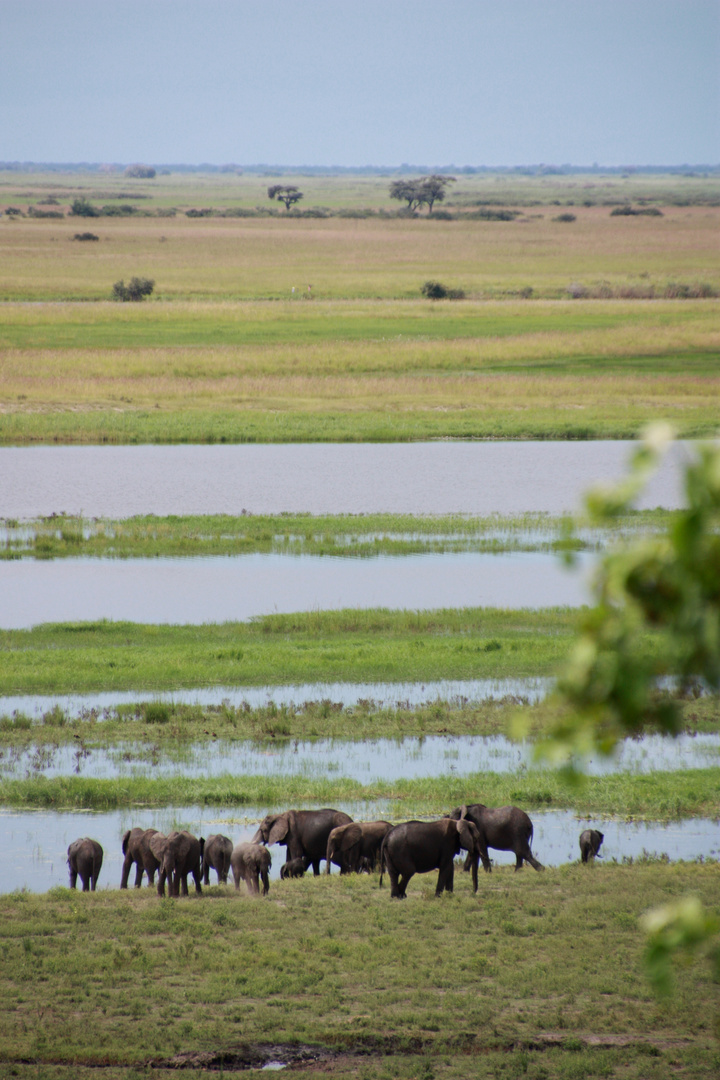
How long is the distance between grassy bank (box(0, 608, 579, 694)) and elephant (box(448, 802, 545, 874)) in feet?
29.8

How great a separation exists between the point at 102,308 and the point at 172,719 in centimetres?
5808

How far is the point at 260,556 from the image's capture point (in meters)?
31.8

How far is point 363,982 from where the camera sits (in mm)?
9391

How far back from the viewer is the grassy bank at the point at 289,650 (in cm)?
2133

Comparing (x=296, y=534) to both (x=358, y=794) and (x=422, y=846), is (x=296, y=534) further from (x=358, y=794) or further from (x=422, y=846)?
(x=422, y=846)

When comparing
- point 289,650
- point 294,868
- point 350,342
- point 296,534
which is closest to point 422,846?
point 294,868

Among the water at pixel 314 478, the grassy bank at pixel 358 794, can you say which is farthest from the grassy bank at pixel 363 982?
the water at pixel 314 478

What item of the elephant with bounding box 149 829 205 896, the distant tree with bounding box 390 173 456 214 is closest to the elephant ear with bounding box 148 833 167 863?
the elephant with bounding box 149 829 205 896

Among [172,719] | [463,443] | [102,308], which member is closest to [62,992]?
[172,719]

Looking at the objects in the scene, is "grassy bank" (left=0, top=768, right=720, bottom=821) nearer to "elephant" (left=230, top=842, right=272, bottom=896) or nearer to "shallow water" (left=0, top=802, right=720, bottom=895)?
"shallow water" (left=0, top=802, right=720, bottom=895)

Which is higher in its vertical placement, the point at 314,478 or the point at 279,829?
the point at 314,478

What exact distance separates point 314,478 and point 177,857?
98.7 ft

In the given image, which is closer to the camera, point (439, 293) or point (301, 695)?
point (301, 695)

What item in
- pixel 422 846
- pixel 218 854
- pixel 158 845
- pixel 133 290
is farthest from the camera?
pixel 133 290
